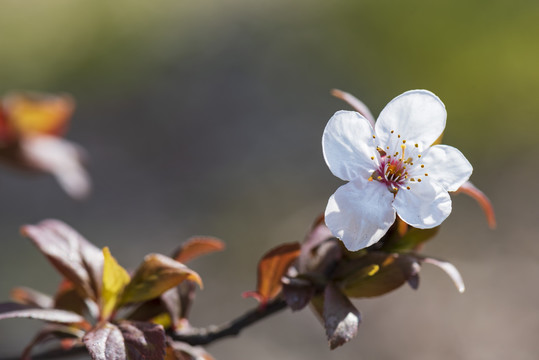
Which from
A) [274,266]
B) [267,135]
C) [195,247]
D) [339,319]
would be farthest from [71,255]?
[267,135]

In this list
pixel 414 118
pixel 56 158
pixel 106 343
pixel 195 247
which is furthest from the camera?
pixel 56 158

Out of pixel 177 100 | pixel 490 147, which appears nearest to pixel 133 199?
pixel 177 100

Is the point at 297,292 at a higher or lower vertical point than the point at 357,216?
lower

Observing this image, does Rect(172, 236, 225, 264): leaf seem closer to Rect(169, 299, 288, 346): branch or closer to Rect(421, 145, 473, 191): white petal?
Rect(169, 299, 288, 346): branch

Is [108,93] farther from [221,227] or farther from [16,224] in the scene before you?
[221,227]

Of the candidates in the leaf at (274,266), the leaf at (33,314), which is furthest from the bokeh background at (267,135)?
the leaf at (274,266)

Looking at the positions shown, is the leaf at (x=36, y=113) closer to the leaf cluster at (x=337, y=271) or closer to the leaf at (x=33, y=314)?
the leaf at (x=33, y=314)

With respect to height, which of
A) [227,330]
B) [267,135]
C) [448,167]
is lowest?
[267,135]

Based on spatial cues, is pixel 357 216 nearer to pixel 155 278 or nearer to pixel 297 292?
pixel 297 292
